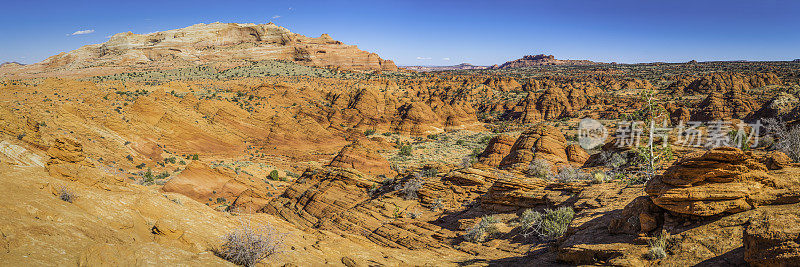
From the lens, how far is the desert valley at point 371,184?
6.04 metres

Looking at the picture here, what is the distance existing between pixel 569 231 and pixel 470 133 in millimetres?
38659

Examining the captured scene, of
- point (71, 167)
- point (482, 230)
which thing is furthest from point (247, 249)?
point (482, 230)

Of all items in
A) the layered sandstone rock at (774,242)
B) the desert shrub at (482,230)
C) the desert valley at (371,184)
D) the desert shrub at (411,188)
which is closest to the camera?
the layered sandstone rock at (774,242)

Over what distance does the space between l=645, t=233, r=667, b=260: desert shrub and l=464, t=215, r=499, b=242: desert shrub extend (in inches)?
219

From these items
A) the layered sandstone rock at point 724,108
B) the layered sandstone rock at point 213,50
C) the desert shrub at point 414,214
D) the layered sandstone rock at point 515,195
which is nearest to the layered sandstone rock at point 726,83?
the layered sandstone rock at point 724,108

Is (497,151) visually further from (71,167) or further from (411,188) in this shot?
(71,167)

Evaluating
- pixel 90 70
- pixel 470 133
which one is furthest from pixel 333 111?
pixel 90 70

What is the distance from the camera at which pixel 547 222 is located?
35.0 feet

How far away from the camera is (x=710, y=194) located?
6613 mm

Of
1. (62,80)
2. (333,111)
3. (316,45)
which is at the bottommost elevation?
(333,111)

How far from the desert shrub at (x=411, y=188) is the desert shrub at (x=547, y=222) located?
21.3ft

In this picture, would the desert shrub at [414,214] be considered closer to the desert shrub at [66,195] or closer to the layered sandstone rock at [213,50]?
the desert shrub at [66,195]

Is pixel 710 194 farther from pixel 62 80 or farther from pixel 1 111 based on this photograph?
pixel 62 80

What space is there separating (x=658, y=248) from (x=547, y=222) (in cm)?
448
